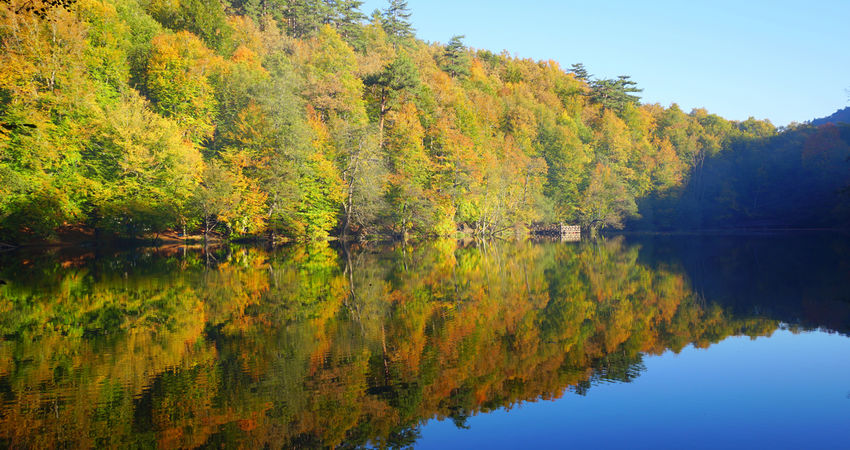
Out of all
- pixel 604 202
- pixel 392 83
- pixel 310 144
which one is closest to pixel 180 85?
pixel 310 144

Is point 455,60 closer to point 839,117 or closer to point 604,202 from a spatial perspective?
point 604,202

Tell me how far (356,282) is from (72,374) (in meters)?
12.4

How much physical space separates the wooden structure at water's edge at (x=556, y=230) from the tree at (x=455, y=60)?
29795 mm

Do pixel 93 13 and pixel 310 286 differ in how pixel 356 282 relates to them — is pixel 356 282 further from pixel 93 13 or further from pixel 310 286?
pixel 93 13

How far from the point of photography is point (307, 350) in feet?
36.1

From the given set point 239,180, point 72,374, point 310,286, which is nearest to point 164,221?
point 239,180

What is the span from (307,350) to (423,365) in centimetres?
259

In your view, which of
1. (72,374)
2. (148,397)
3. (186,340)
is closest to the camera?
(148,397)

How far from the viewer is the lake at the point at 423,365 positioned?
24.1 feet

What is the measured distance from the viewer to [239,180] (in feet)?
145

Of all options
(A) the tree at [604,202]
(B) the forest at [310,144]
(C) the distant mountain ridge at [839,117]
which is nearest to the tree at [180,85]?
(B) the forest at [310,144]

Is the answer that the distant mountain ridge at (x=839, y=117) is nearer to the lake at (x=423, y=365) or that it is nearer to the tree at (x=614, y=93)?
the tree at (x=614, y=93)

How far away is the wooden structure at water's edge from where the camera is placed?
80375mm

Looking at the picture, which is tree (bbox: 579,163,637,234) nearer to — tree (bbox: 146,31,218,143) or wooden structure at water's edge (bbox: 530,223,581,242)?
wooden structure at water's edge (bbox: 530,223,581,242)
